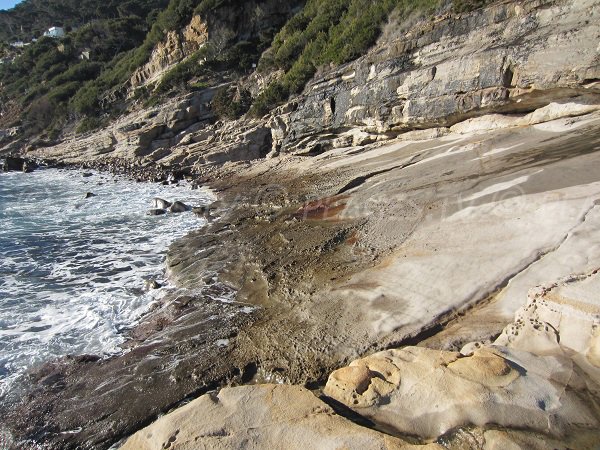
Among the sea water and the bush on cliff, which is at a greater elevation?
the bush on cliff

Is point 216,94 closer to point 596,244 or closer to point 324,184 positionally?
point 324,184

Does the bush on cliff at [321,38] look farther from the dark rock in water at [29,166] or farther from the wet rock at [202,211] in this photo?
the dark rock in water at [29,166]

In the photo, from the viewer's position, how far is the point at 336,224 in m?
10.5

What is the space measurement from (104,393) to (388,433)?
13.9 ft

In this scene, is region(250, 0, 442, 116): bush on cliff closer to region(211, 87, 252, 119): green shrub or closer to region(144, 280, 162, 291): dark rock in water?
region(211, 87, 252, 119): green shrub

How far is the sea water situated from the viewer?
741 centimetres

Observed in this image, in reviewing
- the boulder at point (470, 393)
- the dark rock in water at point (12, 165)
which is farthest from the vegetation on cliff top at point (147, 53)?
the boulder at point (470, 393)

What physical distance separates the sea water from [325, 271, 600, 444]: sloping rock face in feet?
16.0

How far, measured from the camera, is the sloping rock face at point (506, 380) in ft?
12.1

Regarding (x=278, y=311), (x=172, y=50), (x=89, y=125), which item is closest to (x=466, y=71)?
(x=278, y=311)

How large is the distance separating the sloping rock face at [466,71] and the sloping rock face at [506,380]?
932 cm

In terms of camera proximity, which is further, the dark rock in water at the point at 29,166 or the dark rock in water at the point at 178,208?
the dark rock in water at the point at 29,166

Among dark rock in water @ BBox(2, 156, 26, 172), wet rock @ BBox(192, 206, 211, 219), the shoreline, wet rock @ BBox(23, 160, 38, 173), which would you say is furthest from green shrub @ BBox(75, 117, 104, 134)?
the shoreline

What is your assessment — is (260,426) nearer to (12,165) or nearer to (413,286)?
(413,286)
